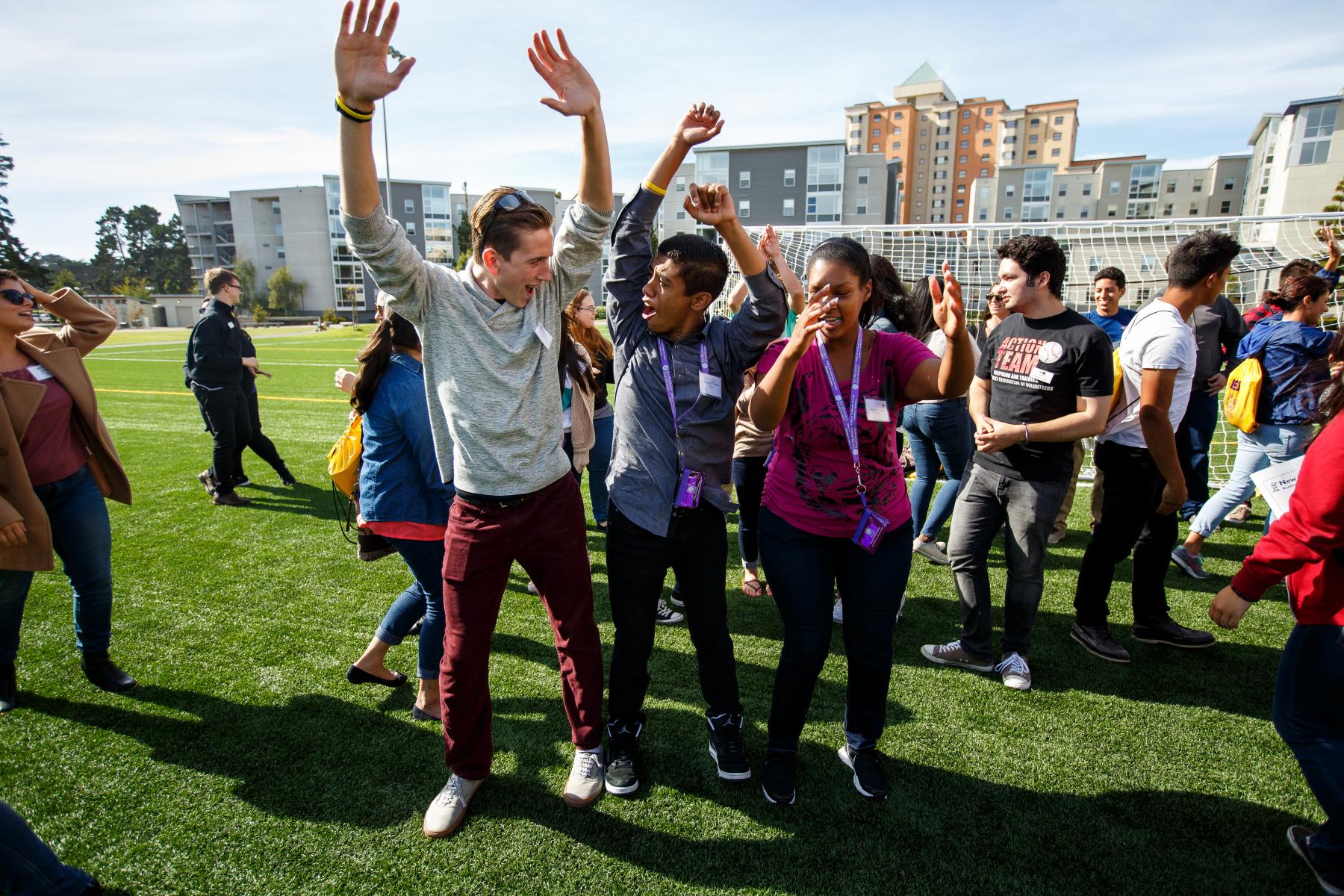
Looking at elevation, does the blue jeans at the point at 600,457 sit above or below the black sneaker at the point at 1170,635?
above

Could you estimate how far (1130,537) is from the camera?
11.8ft

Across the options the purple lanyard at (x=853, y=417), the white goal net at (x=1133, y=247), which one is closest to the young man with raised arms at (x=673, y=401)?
the purple lanyard at (x=853, y=417)

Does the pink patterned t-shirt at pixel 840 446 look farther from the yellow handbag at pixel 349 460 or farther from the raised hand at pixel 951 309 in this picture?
the yellow handbag at pixel 349 460

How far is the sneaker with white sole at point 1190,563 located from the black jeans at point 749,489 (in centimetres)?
325

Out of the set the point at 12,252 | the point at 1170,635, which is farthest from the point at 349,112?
the point at 12,252

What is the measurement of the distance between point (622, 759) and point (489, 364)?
1.68 meters

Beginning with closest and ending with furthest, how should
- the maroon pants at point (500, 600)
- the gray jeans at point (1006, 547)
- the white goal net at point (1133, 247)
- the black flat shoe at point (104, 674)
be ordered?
the maroon pants at point (500, 600) < the gray jeans at point (1006, 547) < the black flat shoe at point (104, 674) < the white goal net at point (1133, 247)

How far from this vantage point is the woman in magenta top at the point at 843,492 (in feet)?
7.93

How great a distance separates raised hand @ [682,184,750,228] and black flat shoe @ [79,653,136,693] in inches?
145

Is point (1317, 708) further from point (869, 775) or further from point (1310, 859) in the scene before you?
point (869, 775)

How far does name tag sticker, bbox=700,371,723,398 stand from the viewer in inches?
93.6

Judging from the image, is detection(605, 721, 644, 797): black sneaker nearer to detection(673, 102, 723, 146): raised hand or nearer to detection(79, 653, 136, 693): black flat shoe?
detection(673, 102, 723, 146): raised hand

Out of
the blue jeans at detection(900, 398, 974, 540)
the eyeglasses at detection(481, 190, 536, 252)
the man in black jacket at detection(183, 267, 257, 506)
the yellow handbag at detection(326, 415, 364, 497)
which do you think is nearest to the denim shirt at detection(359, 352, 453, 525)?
the yellow handbag at detection(326, 415, 364, 497)

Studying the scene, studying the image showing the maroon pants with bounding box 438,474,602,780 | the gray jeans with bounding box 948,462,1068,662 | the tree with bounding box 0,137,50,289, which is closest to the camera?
the maroon pants with bounding box 438,474,602,780
